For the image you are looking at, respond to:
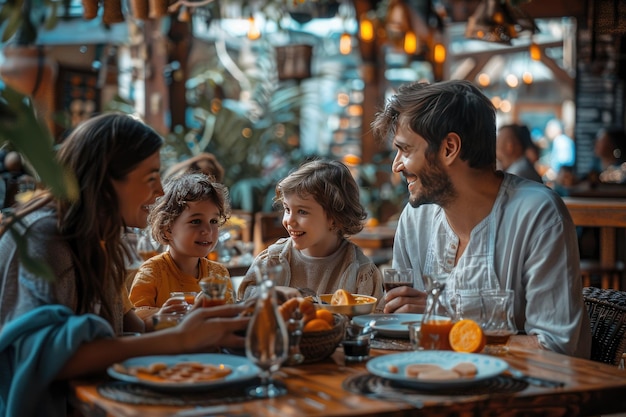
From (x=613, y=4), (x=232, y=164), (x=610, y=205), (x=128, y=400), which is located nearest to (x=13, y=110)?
(x=128, y=400)

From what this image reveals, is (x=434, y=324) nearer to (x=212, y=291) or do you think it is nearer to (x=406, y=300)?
(x=406, y=300)

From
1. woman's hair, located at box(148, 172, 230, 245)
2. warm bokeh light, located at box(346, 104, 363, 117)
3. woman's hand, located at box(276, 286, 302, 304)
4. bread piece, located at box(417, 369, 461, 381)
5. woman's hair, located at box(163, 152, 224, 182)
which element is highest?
warm bokeh light, located at box(346, 104, 363, 117)

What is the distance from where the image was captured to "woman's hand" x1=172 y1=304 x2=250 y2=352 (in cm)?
214

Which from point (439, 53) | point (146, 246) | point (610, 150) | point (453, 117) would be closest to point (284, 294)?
point (453, 117)

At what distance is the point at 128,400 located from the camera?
6.10ft

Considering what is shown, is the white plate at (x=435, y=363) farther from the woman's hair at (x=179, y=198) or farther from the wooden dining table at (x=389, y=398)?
the woman's hair at (x=179, y=198)

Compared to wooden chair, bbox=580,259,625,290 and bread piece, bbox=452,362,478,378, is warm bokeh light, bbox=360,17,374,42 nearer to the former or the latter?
wooden chair, bbox=580,259,625,290

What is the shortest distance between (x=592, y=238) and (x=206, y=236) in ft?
15.9

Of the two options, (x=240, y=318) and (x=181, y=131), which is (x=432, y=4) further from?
(x=240, y=318)

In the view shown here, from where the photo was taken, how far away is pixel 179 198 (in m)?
3.52

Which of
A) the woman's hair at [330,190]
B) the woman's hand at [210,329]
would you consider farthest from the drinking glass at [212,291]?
the woman's hair at [330,190]

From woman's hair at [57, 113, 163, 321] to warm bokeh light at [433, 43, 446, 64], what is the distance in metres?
8.34

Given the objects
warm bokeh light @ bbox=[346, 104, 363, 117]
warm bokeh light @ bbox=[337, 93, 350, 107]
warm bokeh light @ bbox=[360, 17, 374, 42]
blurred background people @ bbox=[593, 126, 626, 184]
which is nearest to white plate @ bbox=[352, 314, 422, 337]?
warm bokeh light @ bbox=[360, 17, 374, 42]

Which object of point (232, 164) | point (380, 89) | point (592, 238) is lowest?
point (592, 238)
